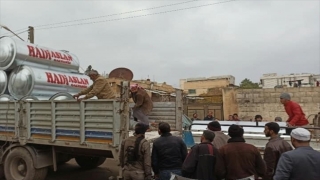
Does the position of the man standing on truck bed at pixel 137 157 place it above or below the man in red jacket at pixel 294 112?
below

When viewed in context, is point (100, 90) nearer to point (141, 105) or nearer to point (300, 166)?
point (141, 105)

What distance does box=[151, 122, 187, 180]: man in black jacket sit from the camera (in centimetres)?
380

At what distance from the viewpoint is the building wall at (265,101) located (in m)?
12.7

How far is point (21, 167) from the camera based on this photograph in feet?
18.1

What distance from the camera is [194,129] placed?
608 centimetres

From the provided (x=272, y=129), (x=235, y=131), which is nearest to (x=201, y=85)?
(x=272, y=129)

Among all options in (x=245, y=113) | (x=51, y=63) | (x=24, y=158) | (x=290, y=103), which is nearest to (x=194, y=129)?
(x=290, y=103)

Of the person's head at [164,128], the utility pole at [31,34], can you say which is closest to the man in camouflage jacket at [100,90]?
the person's head at [164,128]

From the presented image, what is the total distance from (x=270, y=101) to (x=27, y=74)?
1052cm

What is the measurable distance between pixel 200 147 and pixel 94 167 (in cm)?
444

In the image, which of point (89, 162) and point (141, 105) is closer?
point (141, 105)

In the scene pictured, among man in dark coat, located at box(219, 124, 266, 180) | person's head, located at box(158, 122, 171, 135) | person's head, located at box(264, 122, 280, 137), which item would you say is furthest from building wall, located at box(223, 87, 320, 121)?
man in dark coat, located at box(219, 124, 266, 180)

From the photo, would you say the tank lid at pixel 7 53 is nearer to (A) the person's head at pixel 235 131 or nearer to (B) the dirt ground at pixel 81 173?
(B) the dirt ground at pixel 81 173

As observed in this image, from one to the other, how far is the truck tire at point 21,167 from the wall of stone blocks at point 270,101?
10.1 metres
